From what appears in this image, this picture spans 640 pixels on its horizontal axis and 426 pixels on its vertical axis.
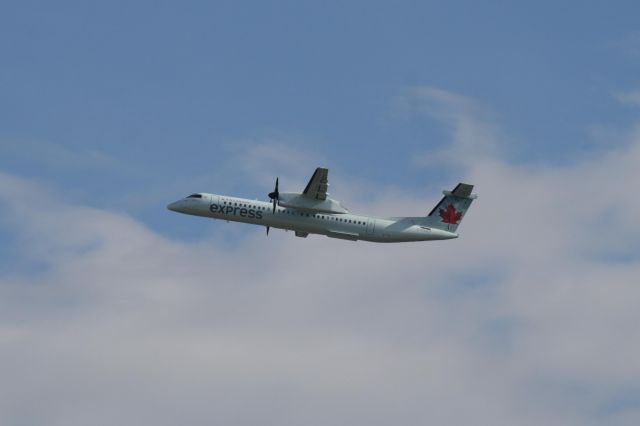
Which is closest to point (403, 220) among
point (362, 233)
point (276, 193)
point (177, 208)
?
point (362, 233)

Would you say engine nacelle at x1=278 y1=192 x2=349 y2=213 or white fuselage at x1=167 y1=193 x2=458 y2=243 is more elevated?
engine nacelle at x1=278 y1=192 x2=349 y2=213

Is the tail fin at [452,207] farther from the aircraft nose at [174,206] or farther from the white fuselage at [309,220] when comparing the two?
the aircraft nose at [174,206]

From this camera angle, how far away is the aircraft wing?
10425 centimetres

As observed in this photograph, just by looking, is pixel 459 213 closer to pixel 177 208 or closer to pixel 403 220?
pixel 403 220

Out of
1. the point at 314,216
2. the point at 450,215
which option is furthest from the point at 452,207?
the point at 314,216

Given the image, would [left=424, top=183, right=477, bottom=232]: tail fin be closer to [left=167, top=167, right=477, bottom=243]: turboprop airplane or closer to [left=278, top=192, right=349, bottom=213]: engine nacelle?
[left=167, top=167, right=477, bottom=243]: turboprop airplane

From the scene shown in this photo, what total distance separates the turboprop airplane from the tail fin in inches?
11.0

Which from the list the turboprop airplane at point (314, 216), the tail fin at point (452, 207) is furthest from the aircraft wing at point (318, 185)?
the tail fin at point (452, 207)

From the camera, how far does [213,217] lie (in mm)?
108375

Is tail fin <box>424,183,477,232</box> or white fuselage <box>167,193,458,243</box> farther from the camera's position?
tail fin <box>424,183,477,232</box>

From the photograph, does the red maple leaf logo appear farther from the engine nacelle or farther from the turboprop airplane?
the engine nacelle

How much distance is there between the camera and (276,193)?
347 ft

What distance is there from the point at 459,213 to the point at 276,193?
640 inches

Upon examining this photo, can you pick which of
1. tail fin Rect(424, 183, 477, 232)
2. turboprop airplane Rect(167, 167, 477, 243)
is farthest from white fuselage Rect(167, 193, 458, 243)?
Answer: tail fin Rect(424, 183, 477, 232)
